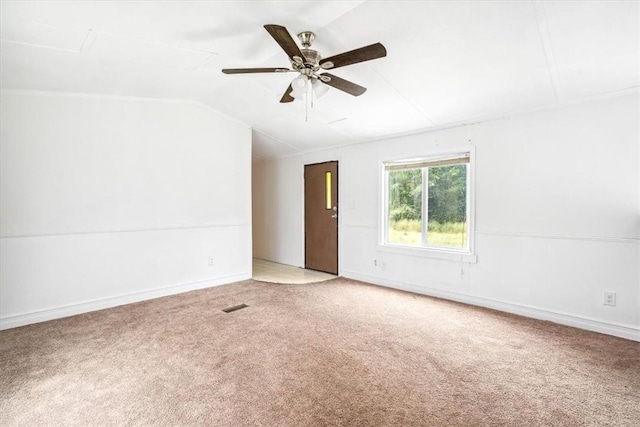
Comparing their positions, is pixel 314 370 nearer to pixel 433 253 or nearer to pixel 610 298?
pixel 433 253

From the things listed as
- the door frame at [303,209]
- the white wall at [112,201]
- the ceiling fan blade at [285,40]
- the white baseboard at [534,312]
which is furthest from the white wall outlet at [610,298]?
the white wall at [112,201]

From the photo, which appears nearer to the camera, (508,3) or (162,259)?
(508,3)

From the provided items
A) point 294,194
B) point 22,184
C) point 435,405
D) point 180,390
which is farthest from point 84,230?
point 435,405

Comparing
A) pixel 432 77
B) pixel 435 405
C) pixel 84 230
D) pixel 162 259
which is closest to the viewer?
pixel 435 405

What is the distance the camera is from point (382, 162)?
184 inches

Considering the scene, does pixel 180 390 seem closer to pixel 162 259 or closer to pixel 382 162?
pixel 162 259

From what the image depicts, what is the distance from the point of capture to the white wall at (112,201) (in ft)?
10.5

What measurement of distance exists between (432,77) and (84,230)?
4.03 metres

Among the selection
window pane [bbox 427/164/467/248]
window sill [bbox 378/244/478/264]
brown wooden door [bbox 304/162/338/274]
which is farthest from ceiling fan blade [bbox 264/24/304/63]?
brown wooden door [bbox 304/162/338/274]

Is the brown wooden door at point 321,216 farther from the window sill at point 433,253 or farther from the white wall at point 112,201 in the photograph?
the white wall at point 112,201

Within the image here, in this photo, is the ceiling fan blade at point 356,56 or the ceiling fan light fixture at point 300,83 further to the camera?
the ceiling fan light fixture at point 300,83

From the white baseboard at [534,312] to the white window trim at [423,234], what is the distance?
1.48 feet

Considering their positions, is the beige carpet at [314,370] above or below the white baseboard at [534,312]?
below

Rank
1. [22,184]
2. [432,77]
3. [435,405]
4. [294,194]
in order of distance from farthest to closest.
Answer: [294,194] < [22,184] < [432,77] < [435,405]
